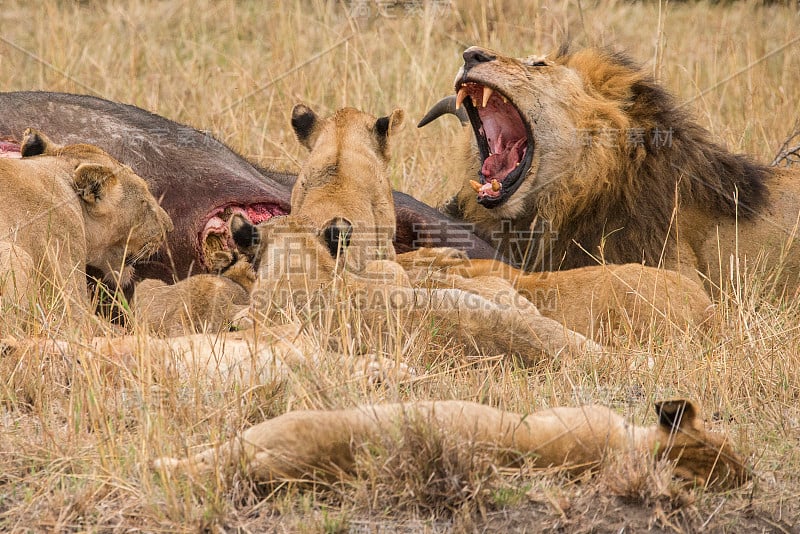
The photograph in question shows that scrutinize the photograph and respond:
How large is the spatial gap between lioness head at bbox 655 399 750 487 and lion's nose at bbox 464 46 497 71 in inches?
103

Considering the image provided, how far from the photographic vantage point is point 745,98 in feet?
25.4

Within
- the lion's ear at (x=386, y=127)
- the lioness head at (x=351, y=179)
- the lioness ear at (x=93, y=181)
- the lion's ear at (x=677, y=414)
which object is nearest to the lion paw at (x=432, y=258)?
the lioness head at (x=351, y=179)

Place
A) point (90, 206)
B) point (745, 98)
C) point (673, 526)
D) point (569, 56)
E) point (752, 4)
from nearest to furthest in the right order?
1. point (673, 526)
2. point (90, 206)
3. point (569, 56)
4. point (745, 98)
5. point (752, 4)

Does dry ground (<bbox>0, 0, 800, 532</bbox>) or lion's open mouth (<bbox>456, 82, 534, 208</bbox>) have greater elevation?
lion's open mouth (<bbox>456, 82, 534, 208</bbox>)

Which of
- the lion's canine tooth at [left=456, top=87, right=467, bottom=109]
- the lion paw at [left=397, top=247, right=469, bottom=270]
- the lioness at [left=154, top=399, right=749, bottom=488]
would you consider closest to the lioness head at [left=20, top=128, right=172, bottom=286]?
the lion paw at [left=397, top=247, right=469, bottom=270]

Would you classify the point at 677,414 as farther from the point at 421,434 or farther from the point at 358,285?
the point at 358,285

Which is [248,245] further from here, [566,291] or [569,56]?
[569,56]

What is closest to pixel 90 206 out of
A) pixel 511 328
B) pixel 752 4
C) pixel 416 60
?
pixel 511 328

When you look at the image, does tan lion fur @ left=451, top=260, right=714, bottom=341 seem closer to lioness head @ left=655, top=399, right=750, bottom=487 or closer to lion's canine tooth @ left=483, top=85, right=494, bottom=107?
lion's canine tooth @ left=483, top=85, right=494, bottom=107

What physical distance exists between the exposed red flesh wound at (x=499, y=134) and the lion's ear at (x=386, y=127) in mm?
724

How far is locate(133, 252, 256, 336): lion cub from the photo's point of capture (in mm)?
4066

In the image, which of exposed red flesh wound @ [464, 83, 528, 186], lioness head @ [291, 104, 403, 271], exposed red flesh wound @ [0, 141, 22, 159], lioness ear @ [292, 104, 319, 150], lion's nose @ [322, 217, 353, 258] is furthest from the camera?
exposed red flesh wound @ [464, 83, 528, 186]

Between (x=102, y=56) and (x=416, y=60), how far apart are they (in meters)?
2.16

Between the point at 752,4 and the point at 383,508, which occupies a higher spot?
the point at 752,4
